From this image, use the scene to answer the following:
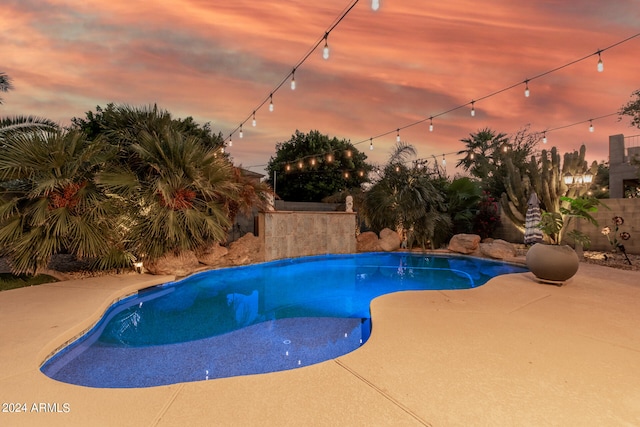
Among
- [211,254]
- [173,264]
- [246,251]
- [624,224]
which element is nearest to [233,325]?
[173,264]

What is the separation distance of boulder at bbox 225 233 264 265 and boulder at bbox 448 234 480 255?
631 cm

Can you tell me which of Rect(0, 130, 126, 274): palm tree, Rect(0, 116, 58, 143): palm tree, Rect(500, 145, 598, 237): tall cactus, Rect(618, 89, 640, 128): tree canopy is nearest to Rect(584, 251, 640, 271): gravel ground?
Rect(500, 145, 598, 237): tall cactus

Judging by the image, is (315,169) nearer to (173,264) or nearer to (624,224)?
(173,264)

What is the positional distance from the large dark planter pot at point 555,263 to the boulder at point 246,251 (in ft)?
20.8

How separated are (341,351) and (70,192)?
512 centimetres

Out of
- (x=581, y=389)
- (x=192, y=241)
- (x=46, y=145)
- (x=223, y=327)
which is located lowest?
(x=223, y=327)

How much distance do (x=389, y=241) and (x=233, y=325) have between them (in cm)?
756

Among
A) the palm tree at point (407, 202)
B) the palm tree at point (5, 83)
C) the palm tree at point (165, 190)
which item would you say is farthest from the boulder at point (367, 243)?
the palm tree at point (5, 83)

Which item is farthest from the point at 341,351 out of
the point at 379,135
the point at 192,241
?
the point at 379,135

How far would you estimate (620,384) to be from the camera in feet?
6.58

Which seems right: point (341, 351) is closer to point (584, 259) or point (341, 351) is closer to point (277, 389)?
point (277, 389)

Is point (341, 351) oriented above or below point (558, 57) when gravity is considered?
below

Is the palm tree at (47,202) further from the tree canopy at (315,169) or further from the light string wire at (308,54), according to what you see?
the tree canopy at (315,169)

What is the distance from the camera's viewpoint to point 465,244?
384 inches
